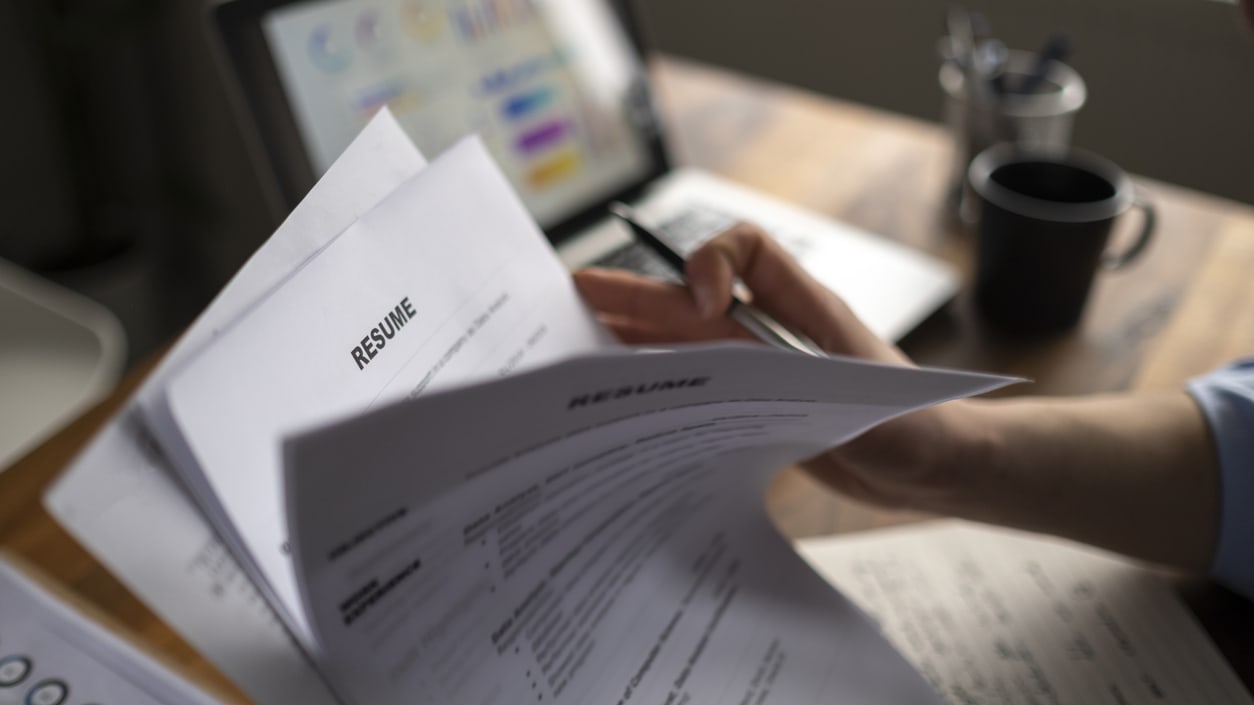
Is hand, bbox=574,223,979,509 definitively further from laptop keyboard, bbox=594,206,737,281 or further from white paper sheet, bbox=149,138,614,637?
A: laptop keyboard, bbox=594,206,737,281

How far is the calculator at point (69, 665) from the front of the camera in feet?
1.16

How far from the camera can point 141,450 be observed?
0.75 ft

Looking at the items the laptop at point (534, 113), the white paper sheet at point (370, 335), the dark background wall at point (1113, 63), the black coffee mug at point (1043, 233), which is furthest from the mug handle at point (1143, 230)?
the dark background wall at point (1113, 63)

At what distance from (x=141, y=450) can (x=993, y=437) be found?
38 cm

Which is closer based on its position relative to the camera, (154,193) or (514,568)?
(514,568)

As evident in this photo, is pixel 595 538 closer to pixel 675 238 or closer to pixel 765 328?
pixel 765 328

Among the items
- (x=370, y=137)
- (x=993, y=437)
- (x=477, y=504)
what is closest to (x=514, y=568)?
(x=477, y=504)

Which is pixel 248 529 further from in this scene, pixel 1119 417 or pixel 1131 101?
pixel 1131 101

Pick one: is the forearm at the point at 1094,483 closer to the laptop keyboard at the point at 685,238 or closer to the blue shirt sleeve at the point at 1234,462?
the blue shirt sleeve at the point at 1234,462

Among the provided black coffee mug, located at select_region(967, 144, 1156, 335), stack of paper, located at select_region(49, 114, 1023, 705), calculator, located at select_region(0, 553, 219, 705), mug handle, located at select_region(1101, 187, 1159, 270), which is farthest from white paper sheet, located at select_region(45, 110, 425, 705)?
mug handle, located at select_region(1101, 187, 1159, 270)

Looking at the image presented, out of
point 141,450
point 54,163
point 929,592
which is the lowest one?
point 929,592

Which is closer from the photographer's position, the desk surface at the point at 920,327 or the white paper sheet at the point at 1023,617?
the white paper sheet at the point at 1023,617

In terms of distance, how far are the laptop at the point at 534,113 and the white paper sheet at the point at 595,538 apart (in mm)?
312

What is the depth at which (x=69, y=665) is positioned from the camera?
1.22 ft
